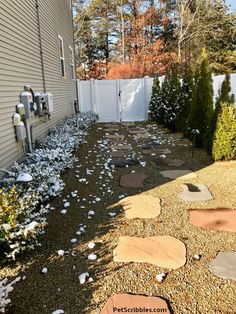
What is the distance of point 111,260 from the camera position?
227cm

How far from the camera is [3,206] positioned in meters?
2.29

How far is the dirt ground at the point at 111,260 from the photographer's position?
6.07 feet

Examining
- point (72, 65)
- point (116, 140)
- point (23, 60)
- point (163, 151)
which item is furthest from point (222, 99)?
point (72, 65)

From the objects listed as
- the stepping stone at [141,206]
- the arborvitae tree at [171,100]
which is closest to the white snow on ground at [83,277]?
the stepping stone at [141,206]

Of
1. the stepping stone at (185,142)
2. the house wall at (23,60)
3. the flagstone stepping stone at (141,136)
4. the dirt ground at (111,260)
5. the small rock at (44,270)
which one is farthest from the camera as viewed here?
the flagstone stepping stone at (141,136)

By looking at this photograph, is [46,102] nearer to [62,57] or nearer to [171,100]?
[62,57]

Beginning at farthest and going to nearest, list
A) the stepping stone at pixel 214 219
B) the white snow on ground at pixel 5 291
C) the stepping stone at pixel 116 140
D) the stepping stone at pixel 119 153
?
the stepping stone at pixel 116 140 → the stepping stone at pixel 119 153 → the stepping stone at pixel 214 219 → the white snow on ground at pixel 5 291

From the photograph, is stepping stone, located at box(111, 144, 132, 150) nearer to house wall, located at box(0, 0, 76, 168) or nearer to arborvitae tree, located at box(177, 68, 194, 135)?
house wall, located at box(0, 0, 76, 168)

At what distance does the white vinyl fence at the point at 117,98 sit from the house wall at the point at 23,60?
3165mm

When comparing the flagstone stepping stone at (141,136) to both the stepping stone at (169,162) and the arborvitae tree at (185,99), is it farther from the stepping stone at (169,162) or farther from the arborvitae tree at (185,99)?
the stepping stone at (169,162)

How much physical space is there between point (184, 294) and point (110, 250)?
72 cm

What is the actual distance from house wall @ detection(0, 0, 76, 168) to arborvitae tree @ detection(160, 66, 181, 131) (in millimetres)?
2993

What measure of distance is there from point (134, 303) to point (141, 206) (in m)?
1.49

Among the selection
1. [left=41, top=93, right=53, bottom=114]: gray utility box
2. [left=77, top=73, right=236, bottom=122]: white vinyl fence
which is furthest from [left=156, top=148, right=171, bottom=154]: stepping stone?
[left=77, top=73, right=236, bottom=122]: white vinyl fence
